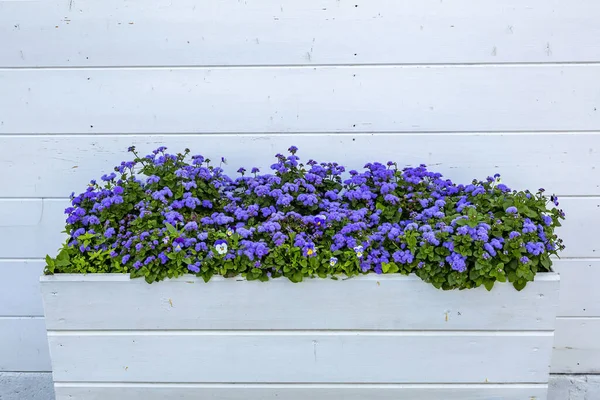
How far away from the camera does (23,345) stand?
2420mm

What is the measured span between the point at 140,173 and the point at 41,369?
953 mm

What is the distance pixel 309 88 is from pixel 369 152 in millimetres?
315

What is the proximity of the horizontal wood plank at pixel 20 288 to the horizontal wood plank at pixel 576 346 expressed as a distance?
2012 mm

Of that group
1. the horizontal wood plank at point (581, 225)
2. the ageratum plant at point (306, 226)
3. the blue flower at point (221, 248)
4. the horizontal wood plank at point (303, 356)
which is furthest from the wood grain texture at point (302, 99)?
the horizontal wood plank at point (303, 356)

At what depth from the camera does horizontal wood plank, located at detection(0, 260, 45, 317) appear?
2.33 metres

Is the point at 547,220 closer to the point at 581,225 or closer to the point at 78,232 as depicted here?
the point at 581,225

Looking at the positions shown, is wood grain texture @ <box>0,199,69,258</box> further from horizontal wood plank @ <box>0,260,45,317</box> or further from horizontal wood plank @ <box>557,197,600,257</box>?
horizontal wood plank @ <box>557,197,600,257</box>

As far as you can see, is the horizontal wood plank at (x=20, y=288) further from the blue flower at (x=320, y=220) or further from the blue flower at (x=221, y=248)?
the blue flower at (x=320, y=220)

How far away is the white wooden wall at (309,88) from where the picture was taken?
6.87 feet

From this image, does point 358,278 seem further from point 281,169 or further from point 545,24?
point 545,24

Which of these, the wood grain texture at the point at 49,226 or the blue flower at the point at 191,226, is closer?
the blue flower at the point at 191,226

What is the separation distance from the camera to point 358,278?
178 centimetres

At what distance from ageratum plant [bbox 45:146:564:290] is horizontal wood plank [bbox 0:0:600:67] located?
369 mm

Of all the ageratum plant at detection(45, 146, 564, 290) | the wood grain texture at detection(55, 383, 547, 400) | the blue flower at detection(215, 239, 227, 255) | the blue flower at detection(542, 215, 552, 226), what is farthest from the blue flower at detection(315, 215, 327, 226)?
the blue flower at detection(542, 215, 552, 226)
